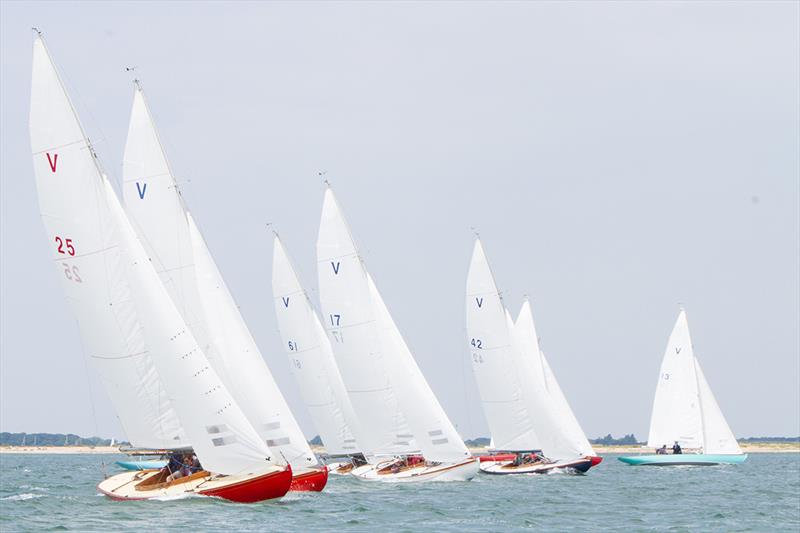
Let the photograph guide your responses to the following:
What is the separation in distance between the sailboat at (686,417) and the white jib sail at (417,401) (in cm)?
2833

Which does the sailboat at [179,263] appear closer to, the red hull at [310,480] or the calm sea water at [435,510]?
the red hull at [310,480]

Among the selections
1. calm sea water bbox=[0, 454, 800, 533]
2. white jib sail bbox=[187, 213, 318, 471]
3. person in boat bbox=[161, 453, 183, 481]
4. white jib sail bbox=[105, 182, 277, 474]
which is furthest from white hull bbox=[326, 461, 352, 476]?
white jib sail bbox=[105, 182, 277, 474]

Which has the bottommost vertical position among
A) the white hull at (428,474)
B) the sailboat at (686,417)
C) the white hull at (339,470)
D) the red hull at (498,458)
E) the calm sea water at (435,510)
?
the calm sea water at (435,510)

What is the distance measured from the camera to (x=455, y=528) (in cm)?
3269

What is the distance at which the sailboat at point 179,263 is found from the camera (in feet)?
135

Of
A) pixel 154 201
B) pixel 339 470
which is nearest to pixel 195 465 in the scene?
pixel 154 201

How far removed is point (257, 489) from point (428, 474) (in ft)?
56.9

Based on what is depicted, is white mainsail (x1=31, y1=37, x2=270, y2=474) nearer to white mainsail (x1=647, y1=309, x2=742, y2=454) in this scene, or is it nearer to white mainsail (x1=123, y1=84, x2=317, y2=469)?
white mainsail (x1=123, y1=84, x2=317, y2=469)

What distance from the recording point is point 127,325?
35375 millimetres

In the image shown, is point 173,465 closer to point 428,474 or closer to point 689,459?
point 428,474

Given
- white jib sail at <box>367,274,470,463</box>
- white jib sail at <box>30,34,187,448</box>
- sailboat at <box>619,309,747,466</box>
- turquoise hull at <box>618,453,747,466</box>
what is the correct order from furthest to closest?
sailboat at <box>619,309,747,466</box>, turquoise hull at <box>618,453,747,466</box>, white jib sail at <box>367,274,470,463</box>, white jib sail at <box>30,34,187,448</box>

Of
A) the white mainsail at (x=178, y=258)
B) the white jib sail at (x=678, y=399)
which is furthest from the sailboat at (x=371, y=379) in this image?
the white jib sail at (x=678, y=399)

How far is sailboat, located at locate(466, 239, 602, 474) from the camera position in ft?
201

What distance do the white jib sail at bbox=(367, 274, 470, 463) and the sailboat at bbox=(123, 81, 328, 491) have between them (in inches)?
419
